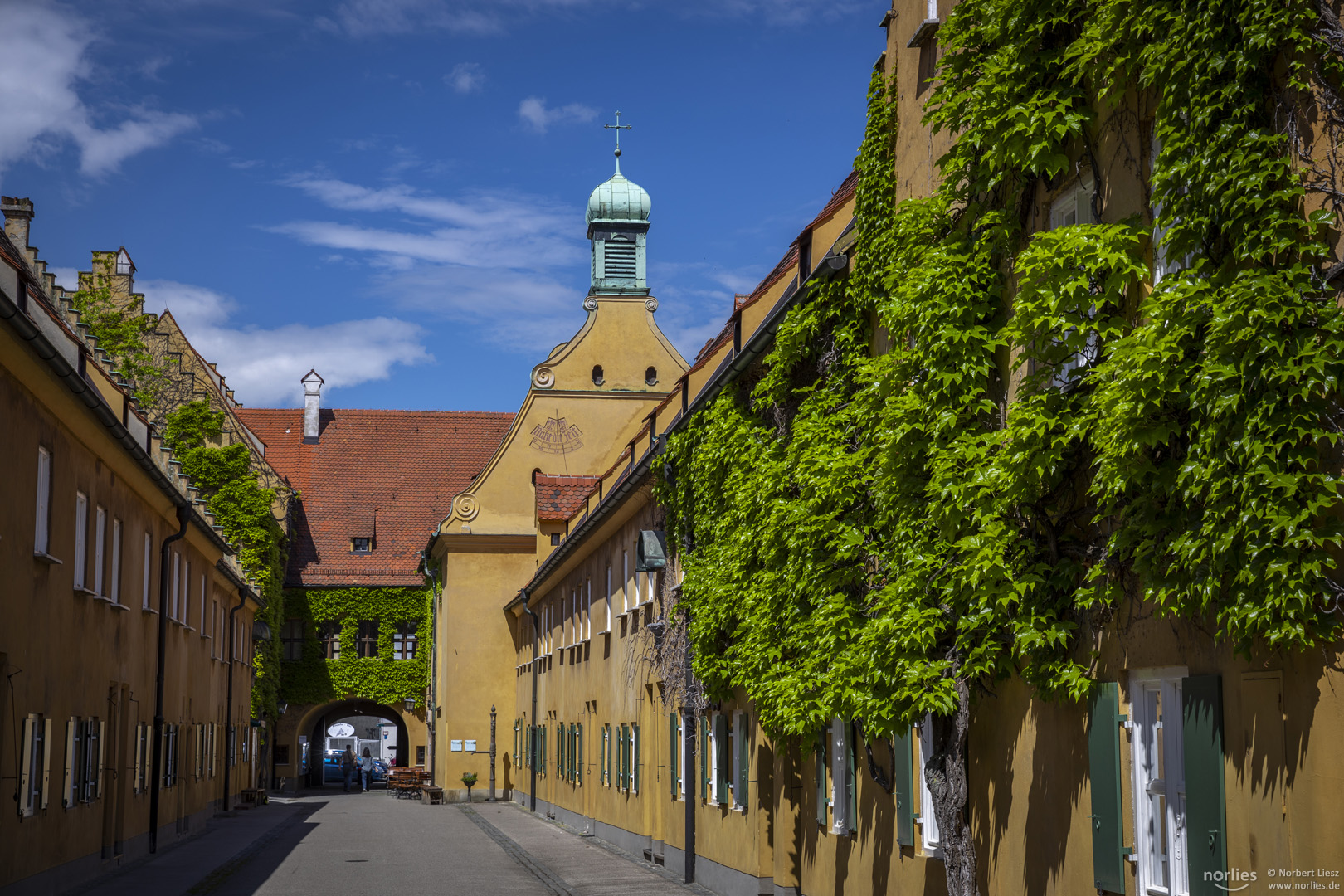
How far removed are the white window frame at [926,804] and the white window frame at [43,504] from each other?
1037cm

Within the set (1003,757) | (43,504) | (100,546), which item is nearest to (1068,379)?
(1003,757)

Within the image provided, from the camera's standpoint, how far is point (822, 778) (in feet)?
45.2

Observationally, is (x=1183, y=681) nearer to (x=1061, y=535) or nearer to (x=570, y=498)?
(x=1061, y=535)

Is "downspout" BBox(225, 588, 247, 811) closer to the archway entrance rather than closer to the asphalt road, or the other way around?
the asphalt road

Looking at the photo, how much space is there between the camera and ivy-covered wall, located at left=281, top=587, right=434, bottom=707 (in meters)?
55.5

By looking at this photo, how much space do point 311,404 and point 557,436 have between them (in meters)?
20.0

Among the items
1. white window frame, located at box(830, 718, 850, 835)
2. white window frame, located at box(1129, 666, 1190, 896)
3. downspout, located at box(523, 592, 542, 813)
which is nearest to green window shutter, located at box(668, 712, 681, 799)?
white window frame, located at box(830, 718, 850, 835)

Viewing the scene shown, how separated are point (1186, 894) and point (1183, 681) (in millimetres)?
1026

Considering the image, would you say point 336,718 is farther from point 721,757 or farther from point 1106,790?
point 1106,790

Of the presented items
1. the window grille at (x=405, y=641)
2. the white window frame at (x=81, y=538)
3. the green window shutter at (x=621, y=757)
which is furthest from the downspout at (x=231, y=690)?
the white window frame at (x=81, y=538)

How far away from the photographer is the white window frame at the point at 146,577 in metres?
23.7

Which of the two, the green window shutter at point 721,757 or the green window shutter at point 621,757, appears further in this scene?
the green window shutter at point 621,757

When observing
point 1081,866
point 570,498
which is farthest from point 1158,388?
point 570,498

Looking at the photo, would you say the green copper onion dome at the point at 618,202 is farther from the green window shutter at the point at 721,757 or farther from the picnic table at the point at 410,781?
the green window shutter at the point at 721,757
